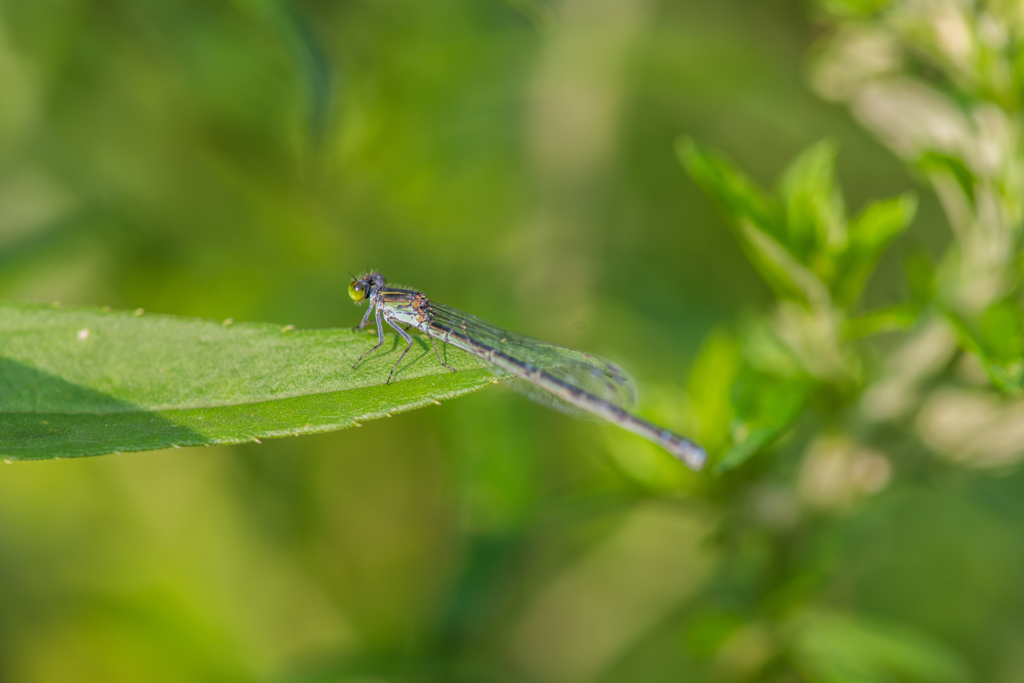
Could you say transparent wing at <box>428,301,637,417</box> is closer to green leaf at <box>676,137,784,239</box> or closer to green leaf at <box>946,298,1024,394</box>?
green leaf at <box>676,137,784,239</box>

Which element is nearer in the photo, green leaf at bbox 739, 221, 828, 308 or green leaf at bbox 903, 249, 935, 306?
green leaf at bbox 739, 221, 828, 308

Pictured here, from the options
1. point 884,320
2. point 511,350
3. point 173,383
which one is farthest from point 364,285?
point 884,320

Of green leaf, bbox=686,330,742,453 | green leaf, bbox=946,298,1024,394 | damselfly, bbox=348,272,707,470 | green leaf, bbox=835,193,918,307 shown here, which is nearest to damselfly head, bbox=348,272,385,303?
damselfly, bbox=348,272,707,470

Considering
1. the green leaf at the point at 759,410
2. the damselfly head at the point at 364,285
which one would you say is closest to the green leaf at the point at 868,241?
the green leaf at the point at 759,410

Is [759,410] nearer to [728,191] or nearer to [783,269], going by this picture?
[783,269]

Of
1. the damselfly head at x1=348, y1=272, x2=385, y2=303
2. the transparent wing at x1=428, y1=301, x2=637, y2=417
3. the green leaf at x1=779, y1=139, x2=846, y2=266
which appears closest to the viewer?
the green leaf at x1=779, y1=139, x2=846, y2=266

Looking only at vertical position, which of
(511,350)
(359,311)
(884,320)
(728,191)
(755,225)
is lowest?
(884,320)
